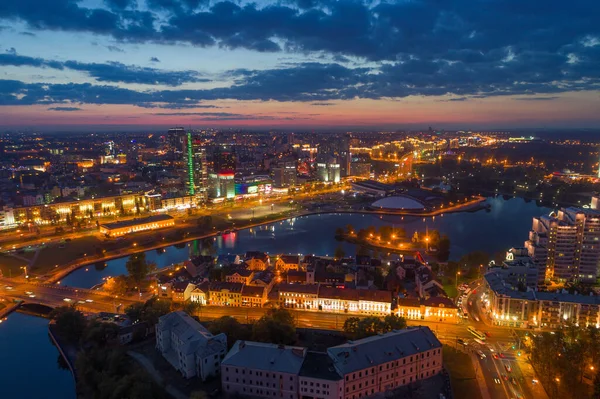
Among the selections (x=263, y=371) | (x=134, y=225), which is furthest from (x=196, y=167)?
(x=263, y=371)

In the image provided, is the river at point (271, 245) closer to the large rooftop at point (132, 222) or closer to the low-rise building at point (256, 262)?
the low-rise building at point (256, 262)

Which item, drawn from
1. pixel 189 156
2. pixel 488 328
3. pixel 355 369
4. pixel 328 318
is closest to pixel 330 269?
pixel 328 318

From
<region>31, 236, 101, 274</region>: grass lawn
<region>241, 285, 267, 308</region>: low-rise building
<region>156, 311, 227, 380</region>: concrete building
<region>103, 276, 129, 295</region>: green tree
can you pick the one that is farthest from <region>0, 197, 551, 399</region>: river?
<region>241, 285, 267, 308</region>: low-rise building

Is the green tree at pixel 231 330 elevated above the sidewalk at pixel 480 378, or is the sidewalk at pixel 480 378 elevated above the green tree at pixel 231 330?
the green tree at pixel 231 330

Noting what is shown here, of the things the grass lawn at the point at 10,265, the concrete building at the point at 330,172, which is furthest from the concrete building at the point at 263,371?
the concrete building at the point at 330,172

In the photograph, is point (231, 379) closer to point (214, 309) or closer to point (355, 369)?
point (355, 369)

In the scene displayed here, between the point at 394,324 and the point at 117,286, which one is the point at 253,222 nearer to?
the point at 117,286

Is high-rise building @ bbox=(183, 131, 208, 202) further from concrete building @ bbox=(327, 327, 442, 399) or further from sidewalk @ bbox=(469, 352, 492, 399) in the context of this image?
sidewalk @ bbox=(469, 352, 492, 399)
